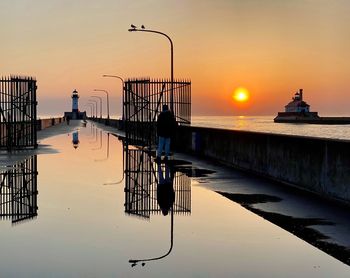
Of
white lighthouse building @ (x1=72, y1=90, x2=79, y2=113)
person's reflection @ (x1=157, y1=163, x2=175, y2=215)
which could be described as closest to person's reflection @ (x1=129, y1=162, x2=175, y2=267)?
person's reflection @ (x1=157, y1=163, x2=175, y2=215)

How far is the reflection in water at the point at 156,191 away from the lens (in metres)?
9.62

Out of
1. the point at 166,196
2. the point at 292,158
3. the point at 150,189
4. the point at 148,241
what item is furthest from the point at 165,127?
the point at 148,241

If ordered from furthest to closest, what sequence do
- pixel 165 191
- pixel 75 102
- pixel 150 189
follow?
pixel 75 102
pixel 150 189
pixel 165 191

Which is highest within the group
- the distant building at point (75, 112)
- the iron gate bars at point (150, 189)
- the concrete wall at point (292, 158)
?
the distant building at point (75, 112)

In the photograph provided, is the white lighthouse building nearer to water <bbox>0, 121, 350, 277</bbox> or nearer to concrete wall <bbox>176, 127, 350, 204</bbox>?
concrete wall <bbox>176, 127, 350, 204</bbox>

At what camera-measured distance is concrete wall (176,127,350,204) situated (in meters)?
10.6

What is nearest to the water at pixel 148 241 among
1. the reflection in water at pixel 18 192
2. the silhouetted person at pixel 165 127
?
the reflection in water at pixel 18 192

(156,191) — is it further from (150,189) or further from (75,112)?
(75,112)

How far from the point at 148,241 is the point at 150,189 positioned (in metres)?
5.45

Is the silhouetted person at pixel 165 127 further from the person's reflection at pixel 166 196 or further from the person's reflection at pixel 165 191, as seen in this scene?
the person's reflection at pixel 165 191

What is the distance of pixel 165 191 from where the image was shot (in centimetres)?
1222

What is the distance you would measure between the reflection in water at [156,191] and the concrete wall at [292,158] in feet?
7.14

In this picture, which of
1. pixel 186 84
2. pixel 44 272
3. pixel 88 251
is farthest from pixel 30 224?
pixel 186 84

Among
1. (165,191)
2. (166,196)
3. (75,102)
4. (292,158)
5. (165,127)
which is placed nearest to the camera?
(166,196)
